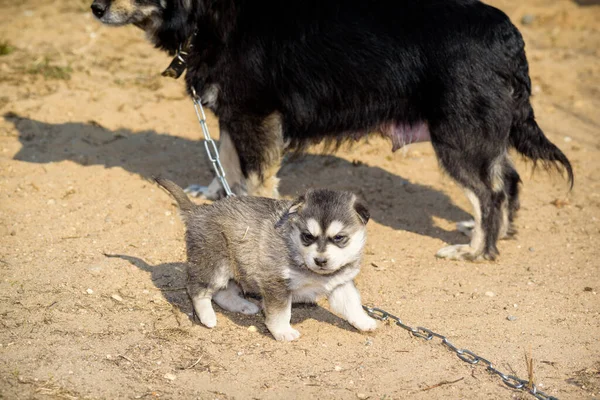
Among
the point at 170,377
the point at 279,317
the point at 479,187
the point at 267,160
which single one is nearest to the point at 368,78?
the point at 267,160

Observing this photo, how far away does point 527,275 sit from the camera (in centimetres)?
526

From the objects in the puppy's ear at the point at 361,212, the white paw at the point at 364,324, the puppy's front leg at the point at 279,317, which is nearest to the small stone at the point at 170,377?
the puppy's front leg at the point at 279,317

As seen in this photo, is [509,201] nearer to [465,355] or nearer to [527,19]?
[465,355]

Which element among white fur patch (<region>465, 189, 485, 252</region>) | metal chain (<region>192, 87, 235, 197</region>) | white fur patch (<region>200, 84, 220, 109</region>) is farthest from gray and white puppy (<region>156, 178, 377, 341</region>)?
white fur patch (<region>465, 189, 485, 252</region>)

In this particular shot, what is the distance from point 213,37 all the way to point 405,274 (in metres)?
2.27

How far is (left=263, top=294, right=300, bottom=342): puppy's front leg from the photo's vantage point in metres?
4.15

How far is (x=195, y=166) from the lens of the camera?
678 centimetres

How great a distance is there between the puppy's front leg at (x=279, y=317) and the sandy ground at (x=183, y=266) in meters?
0.07

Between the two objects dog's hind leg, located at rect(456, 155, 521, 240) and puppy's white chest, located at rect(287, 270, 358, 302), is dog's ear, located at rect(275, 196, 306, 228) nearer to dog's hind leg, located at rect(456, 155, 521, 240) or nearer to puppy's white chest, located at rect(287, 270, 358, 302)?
puppy's white chest, located at rect(287, 270, 358, 302)

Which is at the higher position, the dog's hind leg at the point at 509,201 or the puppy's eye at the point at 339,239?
the puppy's eye at the point at 339,239

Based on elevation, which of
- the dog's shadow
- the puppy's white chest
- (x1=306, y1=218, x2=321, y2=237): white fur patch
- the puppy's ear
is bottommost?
the dog's shadow

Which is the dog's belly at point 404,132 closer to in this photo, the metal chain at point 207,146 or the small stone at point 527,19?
the metal chain at point 207,146

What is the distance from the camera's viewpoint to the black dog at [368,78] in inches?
204

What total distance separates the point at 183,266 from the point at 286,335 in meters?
1.14
